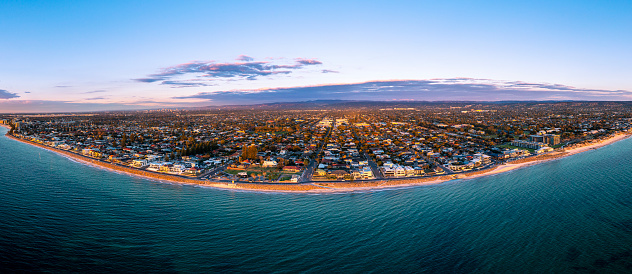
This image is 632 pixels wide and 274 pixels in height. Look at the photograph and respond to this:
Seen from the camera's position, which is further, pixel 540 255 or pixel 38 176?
pixel 38 176

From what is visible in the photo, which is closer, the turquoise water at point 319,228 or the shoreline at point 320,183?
the turquoise water at point 319,228

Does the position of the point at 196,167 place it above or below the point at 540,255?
above

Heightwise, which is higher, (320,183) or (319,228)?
(320,183)

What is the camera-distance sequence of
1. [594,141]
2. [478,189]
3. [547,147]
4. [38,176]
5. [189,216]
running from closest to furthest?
[189,216] → [478,189] → [38,176] → [547,147] → [594,141]

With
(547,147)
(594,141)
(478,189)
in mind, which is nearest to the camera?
(478,189)

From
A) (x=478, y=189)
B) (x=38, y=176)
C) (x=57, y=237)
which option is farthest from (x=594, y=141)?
(x=38, y=176)

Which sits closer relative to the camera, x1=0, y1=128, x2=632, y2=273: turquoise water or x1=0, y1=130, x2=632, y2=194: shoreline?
x1=0, y1=128, x2=632, y2=273: turquoise water

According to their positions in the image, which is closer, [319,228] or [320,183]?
[319,228]

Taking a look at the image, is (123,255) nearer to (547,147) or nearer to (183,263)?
(183,263)
